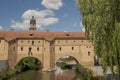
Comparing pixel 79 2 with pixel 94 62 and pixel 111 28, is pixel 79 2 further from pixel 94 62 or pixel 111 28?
pixel 94 62

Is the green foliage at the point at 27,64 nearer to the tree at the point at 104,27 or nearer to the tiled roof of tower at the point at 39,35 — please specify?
the tiled roof of tower at the point at 39,35

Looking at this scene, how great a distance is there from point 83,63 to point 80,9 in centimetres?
3439

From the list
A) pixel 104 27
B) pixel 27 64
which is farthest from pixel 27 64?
pixel 104 27

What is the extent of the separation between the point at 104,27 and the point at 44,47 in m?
34.3

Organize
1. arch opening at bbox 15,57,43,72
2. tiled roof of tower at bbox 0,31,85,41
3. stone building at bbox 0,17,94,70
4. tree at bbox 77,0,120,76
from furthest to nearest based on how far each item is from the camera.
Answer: tiled roof of tower at bbox 0,31,85,41, stone building at bbox 0,17,94,70, arch opening at bbox 15,57,43,72, tree at bbox 77,0,120,76

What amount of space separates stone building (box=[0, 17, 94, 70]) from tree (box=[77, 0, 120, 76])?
3129cm

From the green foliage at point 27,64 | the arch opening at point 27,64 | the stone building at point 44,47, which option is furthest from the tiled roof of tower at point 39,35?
the green foliage at point 27,64

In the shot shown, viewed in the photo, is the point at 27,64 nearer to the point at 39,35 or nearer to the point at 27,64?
the point at 27,64

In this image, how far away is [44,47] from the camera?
4975cm

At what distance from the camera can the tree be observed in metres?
15.1

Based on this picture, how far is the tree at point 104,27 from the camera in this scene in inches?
595

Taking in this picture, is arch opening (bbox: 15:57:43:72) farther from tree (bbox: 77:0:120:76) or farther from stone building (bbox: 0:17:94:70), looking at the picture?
tree (bbox: 77:0:120:76)

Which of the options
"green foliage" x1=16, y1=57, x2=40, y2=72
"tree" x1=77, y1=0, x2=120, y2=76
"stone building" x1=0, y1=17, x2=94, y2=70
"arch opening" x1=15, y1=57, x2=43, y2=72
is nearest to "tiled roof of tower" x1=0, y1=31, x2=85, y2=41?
"stone building" x1=0, y1=17, x2=94, y2=70

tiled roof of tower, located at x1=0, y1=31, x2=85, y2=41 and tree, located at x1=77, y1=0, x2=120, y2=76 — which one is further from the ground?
tiled roof of tower, located at x1=0, y1=31, x2=85, y2=41
